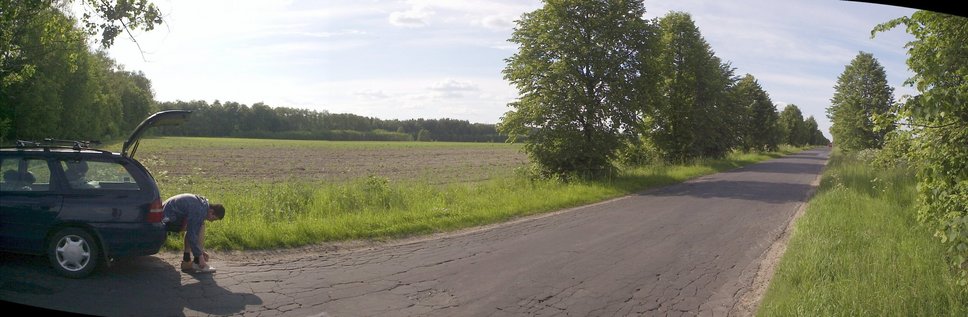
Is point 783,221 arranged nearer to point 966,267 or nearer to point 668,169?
point 966,267

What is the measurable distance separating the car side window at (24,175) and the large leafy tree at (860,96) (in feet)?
111

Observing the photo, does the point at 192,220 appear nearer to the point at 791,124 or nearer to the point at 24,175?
the point at 24,175

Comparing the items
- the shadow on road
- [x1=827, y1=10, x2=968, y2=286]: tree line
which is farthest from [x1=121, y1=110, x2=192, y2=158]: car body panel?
the shadow on road

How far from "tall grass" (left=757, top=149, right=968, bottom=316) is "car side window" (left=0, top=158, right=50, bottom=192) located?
7395 mm

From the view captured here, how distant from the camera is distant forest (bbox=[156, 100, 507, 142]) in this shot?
6171 centimetres

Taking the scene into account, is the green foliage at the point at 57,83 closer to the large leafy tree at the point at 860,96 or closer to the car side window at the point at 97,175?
the car side window at the point at 97,175

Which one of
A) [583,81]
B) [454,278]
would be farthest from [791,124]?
[454,278]

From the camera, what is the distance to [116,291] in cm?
567

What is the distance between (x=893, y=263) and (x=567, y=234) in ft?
15.5

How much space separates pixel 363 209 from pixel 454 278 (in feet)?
18.4

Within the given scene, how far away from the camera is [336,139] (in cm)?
10569

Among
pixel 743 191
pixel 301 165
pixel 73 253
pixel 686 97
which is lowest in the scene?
pixel 301 165

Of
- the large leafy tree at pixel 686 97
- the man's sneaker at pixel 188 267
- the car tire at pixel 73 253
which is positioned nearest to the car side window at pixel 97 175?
the car tire at pixel 73 253

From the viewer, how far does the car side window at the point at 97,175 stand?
6.14m
